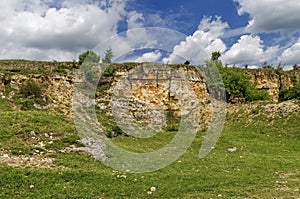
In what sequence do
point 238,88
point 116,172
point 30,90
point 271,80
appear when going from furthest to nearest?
point 271,80
point 238,88
point 30,90
point 116,172

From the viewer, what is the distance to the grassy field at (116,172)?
11.1 meters

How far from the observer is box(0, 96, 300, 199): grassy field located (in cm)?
1112

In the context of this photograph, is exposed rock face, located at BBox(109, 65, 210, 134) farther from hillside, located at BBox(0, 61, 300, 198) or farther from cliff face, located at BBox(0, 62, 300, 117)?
hillside, located at BBox(0, 61, 300, 198)

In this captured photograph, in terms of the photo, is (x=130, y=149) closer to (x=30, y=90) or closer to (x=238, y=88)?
(x=30, y=90)

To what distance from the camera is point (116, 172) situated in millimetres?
13602

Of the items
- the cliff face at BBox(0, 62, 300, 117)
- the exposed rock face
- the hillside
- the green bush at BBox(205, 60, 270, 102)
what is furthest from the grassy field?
the green bush at BBox(205, 60, 270, 102)

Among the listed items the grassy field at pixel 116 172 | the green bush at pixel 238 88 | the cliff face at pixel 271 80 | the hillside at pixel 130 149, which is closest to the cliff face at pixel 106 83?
the hillside at pixel 130 149

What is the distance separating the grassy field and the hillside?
4 centimetres

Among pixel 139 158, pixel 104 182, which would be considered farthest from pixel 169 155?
pixel 104 182

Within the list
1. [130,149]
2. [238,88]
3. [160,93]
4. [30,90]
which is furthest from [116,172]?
[238,88]

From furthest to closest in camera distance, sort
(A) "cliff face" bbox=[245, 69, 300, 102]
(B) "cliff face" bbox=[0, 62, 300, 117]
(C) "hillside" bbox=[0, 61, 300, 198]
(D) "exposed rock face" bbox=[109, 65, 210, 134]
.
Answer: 1. (A) "cliff face" bbox=[245, 69, 300, 102]
2. (D) "exposed rock face" bbox=[109, 65, 210, 134]
3. (B) "cliff face" bbox=[0, 62, 300, 117]
4. (C) "hillside" bbox=[0, 61, 300, 198]

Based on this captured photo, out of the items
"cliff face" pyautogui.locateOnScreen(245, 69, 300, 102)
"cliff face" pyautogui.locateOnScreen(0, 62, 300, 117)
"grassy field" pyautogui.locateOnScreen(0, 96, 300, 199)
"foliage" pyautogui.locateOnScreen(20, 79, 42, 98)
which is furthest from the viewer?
"cliff face" pyautogui.locateOnScreen(245, 69, 300, 102)

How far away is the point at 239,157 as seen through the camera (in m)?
19.2

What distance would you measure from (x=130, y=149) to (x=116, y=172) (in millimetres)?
5904
